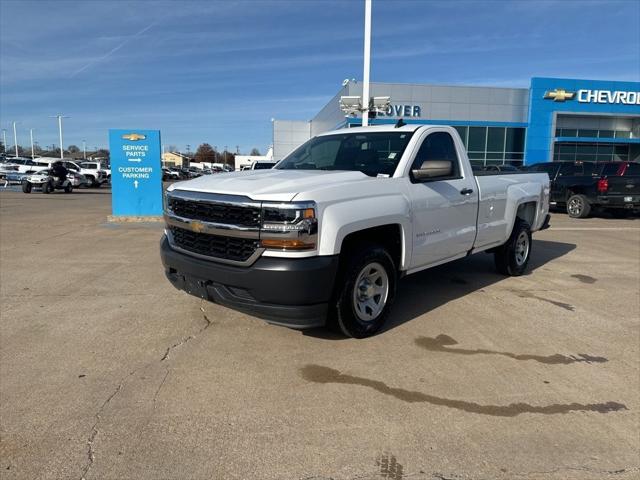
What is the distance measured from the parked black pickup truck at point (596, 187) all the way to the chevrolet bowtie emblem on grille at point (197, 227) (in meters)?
13.1

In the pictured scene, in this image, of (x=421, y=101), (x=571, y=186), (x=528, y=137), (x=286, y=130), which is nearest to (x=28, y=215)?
(x=571, y=186)

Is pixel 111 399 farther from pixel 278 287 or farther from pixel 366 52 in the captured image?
Answer: pixel 366 52

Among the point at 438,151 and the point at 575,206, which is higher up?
the point at 438,151

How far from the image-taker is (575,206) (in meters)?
16.0

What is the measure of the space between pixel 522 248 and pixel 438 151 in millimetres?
2685

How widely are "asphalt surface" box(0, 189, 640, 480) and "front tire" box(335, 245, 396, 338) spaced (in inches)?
7.0

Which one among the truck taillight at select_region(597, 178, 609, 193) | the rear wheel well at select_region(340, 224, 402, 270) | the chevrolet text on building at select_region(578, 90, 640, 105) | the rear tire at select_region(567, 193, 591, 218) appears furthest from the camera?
the chevrolet text on building at select_region(578, 90, 640, 105)

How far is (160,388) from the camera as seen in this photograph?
140 inches

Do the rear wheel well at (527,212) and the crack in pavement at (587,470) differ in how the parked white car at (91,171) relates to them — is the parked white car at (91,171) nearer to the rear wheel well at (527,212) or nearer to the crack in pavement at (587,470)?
the rear wheel well at (527,212)

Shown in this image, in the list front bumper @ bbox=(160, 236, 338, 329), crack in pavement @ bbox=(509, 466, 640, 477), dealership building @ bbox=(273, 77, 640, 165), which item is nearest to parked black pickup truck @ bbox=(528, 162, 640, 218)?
front bumper @ bbox=(160, 236, 338, 329)

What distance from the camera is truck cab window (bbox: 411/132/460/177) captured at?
519cm

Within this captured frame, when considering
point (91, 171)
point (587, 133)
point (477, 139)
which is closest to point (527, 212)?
point (477, 139)

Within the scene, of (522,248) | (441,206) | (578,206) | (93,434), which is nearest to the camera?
(93,434)

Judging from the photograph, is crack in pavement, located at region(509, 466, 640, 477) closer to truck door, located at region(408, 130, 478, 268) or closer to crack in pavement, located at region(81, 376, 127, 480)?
crack in pavement, located at region(81, 376, 127, 480)
